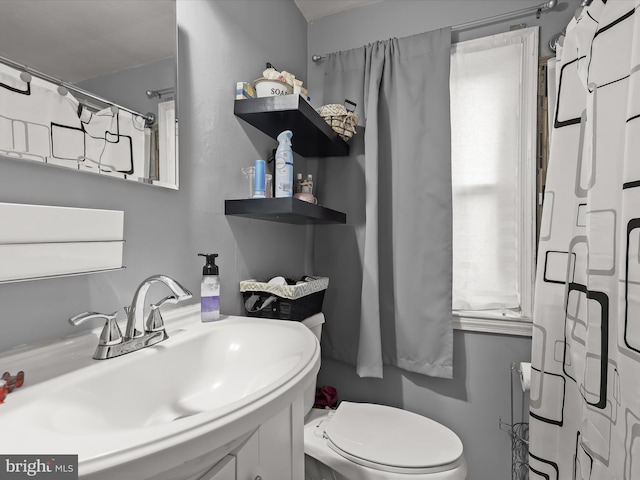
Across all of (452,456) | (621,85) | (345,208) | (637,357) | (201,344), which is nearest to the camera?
(637,357)

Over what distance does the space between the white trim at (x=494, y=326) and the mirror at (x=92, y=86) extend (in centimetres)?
135

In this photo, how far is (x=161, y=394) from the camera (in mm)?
726

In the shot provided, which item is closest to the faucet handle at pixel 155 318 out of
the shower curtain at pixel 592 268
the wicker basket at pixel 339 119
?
the shower curtain at pixel 592 268

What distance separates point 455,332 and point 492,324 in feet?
0.55

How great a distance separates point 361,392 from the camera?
5.75 ft

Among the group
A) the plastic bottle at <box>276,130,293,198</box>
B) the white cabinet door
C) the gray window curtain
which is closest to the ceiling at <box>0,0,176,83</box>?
the plastic bottle at <box>276,130,293,198</box>

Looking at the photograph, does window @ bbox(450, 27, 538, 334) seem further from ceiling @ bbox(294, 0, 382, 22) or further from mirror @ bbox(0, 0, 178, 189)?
mirror @ bbox(0, 0, 178, 189)

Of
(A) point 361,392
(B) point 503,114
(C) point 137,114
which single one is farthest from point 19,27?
(A) point 361,392

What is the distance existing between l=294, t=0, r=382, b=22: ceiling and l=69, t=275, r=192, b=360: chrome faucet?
5.50 feet

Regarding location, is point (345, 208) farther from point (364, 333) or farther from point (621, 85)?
point (621, 85)

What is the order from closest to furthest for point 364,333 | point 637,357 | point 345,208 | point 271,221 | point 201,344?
point 637,357, point 201,344, point 271,221, point 364,333, point 345,208

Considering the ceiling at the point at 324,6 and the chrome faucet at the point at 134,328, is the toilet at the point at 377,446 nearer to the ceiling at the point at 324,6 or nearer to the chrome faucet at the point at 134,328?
the chrome faucet at the point at 134,328

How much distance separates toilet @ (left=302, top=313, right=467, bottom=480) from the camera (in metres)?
1.05

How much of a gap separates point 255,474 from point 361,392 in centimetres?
125
